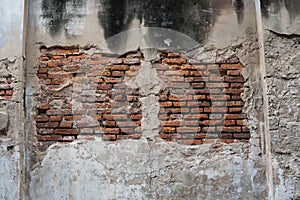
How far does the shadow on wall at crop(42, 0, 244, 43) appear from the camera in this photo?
3.92 meters

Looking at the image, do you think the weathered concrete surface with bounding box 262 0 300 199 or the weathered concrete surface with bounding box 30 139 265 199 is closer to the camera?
the weathered concrete surface with bounding box 262 0 300 199

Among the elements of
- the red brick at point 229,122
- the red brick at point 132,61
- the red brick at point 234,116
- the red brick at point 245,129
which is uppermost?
the red brick at point 132,61

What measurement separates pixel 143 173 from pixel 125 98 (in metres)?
0.69

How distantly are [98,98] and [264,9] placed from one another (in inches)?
66.1

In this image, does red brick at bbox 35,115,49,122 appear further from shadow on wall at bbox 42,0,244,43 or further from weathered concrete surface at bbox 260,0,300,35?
weathered concrete surface at bbox 260,0,300,35

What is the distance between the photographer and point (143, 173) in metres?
3.71

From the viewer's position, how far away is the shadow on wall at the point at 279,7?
380cm

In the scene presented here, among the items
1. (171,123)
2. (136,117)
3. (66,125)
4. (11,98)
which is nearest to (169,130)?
(171,123)

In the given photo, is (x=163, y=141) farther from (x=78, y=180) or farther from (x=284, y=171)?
(x=284, y=171)

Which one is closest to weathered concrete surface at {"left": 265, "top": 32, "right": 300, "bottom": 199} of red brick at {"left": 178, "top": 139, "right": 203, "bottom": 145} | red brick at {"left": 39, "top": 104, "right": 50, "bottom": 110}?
red brick at {"left": 178, "top": 139, "right": 203, "bottom": 145}

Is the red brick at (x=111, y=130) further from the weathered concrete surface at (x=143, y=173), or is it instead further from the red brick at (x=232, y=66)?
the red brick at (x=232, y=66)

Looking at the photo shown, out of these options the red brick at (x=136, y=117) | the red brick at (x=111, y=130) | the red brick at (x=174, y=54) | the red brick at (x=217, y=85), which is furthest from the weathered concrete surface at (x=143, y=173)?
the red brick at (x=174, y=54)

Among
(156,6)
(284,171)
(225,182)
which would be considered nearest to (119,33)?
(156,6)

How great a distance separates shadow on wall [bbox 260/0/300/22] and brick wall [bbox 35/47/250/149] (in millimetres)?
530
